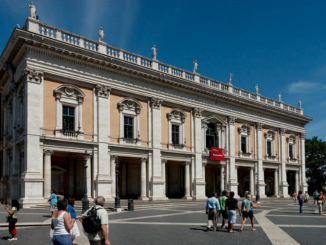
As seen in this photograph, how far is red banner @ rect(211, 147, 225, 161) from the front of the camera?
3889 cm

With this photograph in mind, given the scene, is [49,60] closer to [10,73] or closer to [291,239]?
[10,73]

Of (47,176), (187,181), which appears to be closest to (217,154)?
(187,181)

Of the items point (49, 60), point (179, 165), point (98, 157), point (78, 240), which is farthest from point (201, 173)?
point (78, 240)

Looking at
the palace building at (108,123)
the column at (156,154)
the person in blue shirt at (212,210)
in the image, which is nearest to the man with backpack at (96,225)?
the person in blue shirt at (212,210)

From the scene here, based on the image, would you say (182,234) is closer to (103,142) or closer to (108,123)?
(103,142)

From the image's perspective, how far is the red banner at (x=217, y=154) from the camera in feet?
128

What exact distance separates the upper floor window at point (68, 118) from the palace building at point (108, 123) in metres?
0.08

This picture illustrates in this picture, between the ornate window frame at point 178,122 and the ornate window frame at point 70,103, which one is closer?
the ornate window frame at point 70,103

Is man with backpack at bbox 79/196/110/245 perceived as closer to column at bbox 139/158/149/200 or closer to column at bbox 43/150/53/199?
column at bbox 43/150/53/199

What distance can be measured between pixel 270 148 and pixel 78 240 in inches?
1542

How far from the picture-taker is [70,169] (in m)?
31.4

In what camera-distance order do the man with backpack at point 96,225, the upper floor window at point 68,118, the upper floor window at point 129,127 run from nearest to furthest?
1. the man with backpack at point 96,225
2. the upper floor window at point 68,118
3. the upper floor window at point 129,127

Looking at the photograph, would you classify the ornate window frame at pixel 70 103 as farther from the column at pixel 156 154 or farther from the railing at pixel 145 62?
the column at pixel 156 154

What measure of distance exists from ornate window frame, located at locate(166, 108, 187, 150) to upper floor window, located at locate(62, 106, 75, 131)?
974 centimetres
